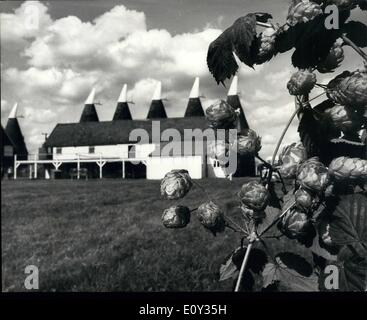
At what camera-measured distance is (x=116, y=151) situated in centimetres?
2327

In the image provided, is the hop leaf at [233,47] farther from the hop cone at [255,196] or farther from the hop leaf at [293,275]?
the hop leaf at [293,275]

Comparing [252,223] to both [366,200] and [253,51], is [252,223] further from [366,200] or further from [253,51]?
[253,51]

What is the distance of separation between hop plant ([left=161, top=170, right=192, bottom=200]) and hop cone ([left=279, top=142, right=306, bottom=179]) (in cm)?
17

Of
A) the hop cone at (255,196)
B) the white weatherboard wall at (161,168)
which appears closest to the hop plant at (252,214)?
the hop cone at (255,196)

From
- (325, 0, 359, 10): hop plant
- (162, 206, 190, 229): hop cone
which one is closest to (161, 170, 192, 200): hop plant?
(162, 206, 190, 229): hop cone

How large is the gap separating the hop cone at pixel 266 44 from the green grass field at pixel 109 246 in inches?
119

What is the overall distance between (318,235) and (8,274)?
→ 450 cm

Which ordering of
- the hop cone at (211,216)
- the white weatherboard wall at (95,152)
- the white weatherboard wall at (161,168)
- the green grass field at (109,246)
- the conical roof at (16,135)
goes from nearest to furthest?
the hop cone at (211,216), the green grass field at (109,246), the white weatherboard wall at (161,168), the white weatherboard wall at (95,152), the conical roof at (16,135)

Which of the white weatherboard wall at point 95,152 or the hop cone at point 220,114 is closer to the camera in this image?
the hop cone at point 220,114

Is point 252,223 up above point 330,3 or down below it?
below

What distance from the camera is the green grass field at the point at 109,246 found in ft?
13.5
